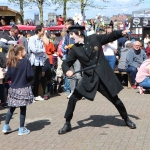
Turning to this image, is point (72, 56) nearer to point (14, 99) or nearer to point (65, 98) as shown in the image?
point (14, 99)

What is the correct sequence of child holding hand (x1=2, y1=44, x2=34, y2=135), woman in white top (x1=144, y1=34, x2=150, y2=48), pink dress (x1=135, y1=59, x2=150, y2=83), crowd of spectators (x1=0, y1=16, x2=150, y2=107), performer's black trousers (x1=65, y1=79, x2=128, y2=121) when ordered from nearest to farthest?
child holding hand (x1=2, y1=44, x2=34, y2=135) → performer's black trousers (x1=65, y1=79, x2=128, y2=121) → crowd of spectators (x1=0, y1=16, x2=150, y2=107) → pink dress (x1=135, y1=59, x2=150, y2=83) → woman in white top (x1=144, y1=34, x2=150, y2=48)

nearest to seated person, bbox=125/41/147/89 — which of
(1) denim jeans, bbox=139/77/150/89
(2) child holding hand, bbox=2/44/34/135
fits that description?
(1) denim jeans, bbox=139/77/150/89

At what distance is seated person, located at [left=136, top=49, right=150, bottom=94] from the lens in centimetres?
1148

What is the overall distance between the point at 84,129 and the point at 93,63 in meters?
1.25

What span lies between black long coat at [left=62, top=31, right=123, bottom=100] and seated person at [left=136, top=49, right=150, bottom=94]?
4386mm

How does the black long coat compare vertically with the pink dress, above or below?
above

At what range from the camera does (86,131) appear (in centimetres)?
741

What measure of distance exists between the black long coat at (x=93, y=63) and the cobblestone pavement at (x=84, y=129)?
0.72 m

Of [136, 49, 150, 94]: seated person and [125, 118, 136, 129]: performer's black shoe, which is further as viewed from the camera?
[136, 49, 150, 94]: seated person

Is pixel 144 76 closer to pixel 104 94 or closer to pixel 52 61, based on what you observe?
pixel 52 61

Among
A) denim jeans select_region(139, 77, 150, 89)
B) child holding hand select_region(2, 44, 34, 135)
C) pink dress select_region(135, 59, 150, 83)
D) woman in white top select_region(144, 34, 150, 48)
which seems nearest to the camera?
child holding hand select_region(2, 44, 34, 135)

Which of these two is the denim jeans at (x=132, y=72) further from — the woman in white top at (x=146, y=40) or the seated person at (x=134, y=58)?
the woman in white top at (x=146, y=40)

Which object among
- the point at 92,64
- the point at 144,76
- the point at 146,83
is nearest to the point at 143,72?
the point at 144,76

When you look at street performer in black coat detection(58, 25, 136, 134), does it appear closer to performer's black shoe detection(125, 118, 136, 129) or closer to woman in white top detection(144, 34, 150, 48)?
performer's black shoe detection(125, 118, 136, 129)
